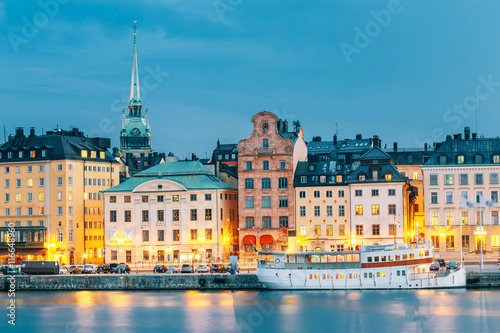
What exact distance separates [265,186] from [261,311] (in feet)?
133

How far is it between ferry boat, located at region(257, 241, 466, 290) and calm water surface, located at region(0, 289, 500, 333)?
219 cm

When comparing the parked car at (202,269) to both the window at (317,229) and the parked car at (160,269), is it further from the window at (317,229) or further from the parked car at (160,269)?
the window at (317,229)

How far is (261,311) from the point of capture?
3930 inches

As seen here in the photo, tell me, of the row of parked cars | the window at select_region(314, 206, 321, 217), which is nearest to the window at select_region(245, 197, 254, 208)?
the window at select_region(314, 206, 321, 217)

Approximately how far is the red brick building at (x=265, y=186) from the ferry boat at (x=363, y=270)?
68.5 feet

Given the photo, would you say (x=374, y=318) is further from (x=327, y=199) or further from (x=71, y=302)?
(x=327, y=199)

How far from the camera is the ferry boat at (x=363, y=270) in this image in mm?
113125

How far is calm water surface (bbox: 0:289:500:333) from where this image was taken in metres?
92.4

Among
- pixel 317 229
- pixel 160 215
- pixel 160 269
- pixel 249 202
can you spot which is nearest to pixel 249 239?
pixel 249 202

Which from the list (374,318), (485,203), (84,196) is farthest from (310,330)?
(84,196)

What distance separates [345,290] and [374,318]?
65.3 ft

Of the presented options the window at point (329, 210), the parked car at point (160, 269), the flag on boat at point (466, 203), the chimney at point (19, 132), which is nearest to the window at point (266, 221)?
the window at point (329, 210)

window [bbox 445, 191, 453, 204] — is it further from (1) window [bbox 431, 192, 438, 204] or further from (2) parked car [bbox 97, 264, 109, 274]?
(2) parked car [bbox 97, 264, 109, 274]

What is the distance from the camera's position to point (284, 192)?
5448 inches
